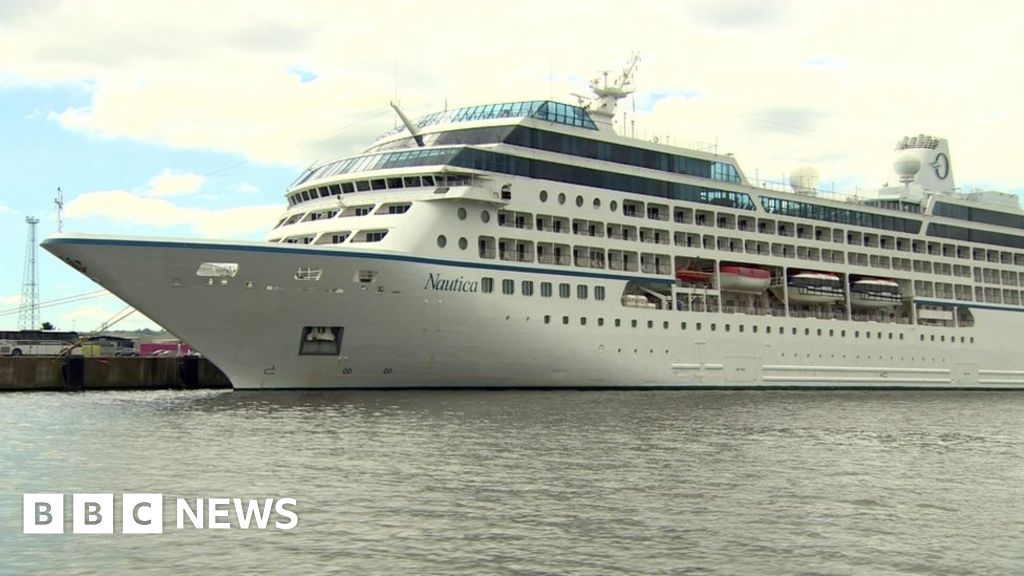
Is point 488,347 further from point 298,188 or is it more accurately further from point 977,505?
point 977,505

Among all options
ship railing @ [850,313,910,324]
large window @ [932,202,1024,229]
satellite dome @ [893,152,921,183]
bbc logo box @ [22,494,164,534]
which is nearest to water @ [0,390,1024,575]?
bbc logo box @ [22,494,164,534]

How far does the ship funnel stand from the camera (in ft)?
189

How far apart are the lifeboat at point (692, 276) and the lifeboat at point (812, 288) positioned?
5.66 m

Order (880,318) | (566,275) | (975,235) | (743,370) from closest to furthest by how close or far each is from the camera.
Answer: (566,275)
(743,370)
(880,318)
(975,235)

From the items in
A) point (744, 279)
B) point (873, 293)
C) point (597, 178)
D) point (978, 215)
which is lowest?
point (873, 293)

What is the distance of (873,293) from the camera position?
50438mm

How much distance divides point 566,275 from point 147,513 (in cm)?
2486

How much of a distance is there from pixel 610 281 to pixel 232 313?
15.6 meters

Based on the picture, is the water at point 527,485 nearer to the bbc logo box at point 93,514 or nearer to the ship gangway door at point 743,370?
the bbc logo box at point 93,514

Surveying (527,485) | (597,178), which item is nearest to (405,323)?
(597,178)

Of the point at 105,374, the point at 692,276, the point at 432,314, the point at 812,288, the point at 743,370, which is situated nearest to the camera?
the point at 432,314

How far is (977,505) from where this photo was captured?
57.6 ft

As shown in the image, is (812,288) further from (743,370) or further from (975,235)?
(975,235)

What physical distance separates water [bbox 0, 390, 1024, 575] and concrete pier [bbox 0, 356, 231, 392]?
40.7 ft
